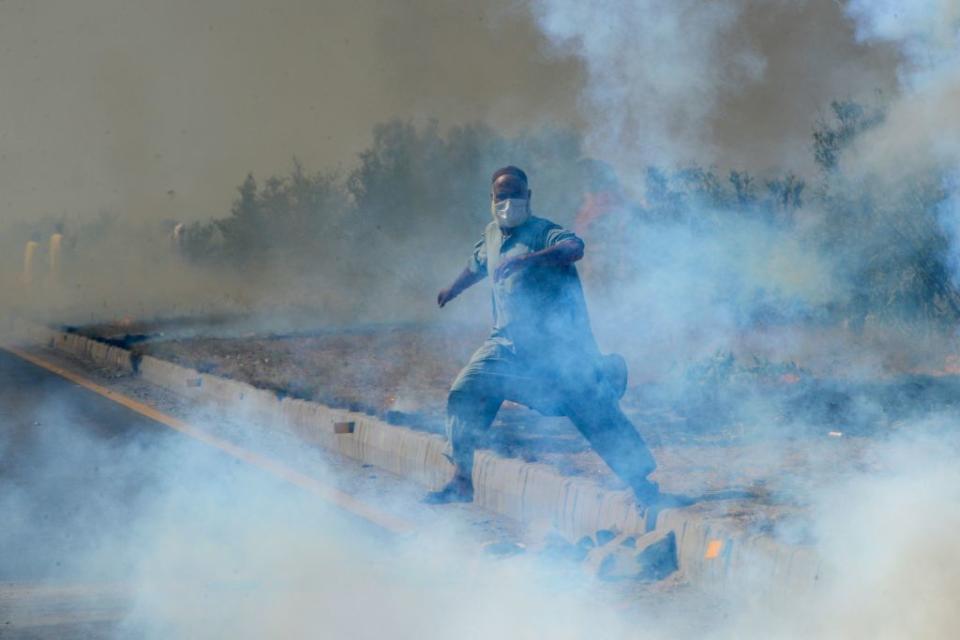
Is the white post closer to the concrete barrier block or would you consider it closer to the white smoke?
the white smoke

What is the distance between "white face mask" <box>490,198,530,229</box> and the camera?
682 centimetres

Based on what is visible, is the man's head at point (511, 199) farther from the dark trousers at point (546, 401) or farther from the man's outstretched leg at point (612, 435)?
the man's outstretched leg at point (612, 435)

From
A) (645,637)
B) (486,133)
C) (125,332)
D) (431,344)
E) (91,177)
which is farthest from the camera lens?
(91,177)

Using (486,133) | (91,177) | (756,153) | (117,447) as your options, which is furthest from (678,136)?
(91,177)

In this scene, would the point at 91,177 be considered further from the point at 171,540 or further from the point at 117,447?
the point at 171,540

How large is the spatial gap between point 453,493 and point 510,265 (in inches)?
52.7

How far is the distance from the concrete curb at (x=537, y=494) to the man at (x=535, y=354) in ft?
0.87

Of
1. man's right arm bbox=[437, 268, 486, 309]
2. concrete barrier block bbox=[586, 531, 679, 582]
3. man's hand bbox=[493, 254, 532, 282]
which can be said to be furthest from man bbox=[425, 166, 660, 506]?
concrete barrier block bbox=[586, 531, 679, 582]

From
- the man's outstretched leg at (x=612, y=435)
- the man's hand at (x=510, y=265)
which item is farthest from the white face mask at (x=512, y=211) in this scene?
the man's outstretched leg at (x=612, y=435)

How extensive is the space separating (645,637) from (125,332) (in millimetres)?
17956

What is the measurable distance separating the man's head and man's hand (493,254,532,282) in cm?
23

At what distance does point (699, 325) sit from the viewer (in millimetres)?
13875

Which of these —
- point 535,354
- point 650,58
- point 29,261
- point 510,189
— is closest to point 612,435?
point 535,354

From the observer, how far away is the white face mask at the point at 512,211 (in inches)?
269
